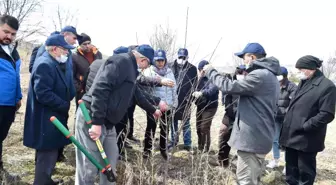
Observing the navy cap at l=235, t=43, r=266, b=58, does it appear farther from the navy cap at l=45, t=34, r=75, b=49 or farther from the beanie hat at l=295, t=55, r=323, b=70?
the navy cap at l=45, t=34, r=75, b=49

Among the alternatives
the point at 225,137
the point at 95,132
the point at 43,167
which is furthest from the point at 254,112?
the point at 43,167

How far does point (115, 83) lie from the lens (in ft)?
8.92

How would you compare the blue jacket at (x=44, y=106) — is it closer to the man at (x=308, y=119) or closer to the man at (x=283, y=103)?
the man at (x=308, y=119)

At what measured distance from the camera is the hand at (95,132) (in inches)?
107

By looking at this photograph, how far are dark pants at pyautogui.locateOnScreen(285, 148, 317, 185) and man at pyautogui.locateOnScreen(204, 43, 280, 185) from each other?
3.22 feet

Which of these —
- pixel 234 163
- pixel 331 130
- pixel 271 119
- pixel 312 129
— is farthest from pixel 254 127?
pixel 331 130

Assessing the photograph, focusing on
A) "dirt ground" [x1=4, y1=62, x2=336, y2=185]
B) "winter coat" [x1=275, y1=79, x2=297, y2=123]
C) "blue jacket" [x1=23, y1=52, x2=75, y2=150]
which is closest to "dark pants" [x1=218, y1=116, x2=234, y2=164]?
"dirt ground" [x1=4, y1=62, x2=336, y2=185]

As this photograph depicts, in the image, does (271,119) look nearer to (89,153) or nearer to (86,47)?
(89,153)

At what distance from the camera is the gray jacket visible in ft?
9.96

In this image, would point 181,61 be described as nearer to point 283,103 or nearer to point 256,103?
point 256,103

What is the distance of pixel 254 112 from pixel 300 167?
1.37 m

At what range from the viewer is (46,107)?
297cm

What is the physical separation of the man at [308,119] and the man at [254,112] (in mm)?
838

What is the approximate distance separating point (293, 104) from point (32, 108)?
3265 millimetres
